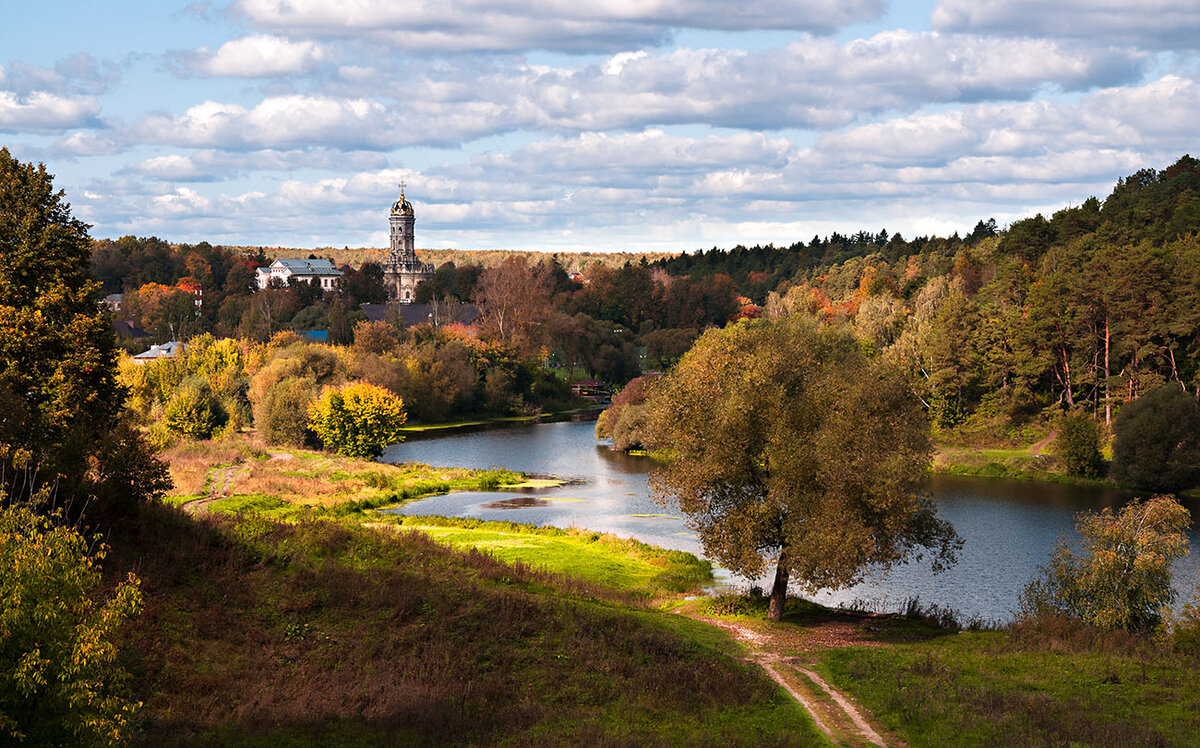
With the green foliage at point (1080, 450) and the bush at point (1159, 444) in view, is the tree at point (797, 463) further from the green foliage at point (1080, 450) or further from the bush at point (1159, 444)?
the green foliage at point (1080, 450)

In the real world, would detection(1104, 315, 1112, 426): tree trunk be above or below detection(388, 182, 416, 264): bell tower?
below

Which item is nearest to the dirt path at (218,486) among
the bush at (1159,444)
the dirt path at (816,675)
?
the dirt path at (816,675)

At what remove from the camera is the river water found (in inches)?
1547

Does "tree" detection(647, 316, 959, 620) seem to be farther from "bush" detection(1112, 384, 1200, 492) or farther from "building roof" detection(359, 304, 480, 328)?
"building roof" detection(359, 304, 480, 328)

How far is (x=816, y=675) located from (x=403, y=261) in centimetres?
17579

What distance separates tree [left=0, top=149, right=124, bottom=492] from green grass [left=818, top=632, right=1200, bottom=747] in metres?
23.1

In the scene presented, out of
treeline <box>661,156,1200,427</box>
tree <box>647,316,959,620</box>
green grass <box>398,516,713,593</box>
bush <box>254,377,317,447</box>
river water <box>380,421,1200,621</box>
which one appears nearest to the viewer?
tree <box>647,316,959,620</box>

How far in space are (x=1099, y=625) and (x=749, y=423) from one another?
466 inches

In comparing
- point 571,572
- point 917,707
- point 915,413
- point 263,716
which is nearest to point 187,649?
point 263,716

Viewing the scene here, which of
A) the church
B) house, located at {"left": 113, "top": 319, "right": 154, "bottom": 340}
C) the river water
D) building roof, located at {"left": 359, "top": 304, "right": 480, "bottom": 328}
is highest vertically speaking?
the church

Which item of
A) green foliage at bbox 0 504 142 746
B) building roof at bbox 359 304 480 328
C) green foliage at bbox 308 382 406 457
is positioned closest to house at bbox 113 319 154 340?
building roof at bbox 359 304 480 328

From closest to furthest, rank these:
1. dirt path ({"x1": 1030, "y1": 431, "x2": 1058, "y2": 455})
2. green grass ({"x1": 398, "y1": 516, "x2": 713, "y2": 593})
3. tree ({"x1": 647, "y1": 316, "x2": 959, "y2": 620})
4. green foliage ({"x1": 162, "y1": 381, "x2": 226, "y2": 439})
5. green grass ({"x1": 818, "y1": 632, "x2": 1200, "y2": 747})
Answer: green grass ({"x1": 818, "y1": 632, "x2": 1200, "y2": 747}), tree ({"x1": 647, "y1": 316, "x2": 959, "y2": 620}), green grass ({"x1": 398, "y1": 516, "x2": 713, "y2": 593}), dirt path ({"x1": 1030, "y1": 431, "x2": 1058, "y2": 455}), green foliage ({"x1": 162, "y1": 381, "x2": 226, "y2": 439})

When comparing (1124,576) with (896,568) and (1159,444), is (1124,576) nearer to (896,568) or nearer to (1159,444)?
(896,568)

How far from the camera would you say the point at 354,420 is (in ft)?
240
